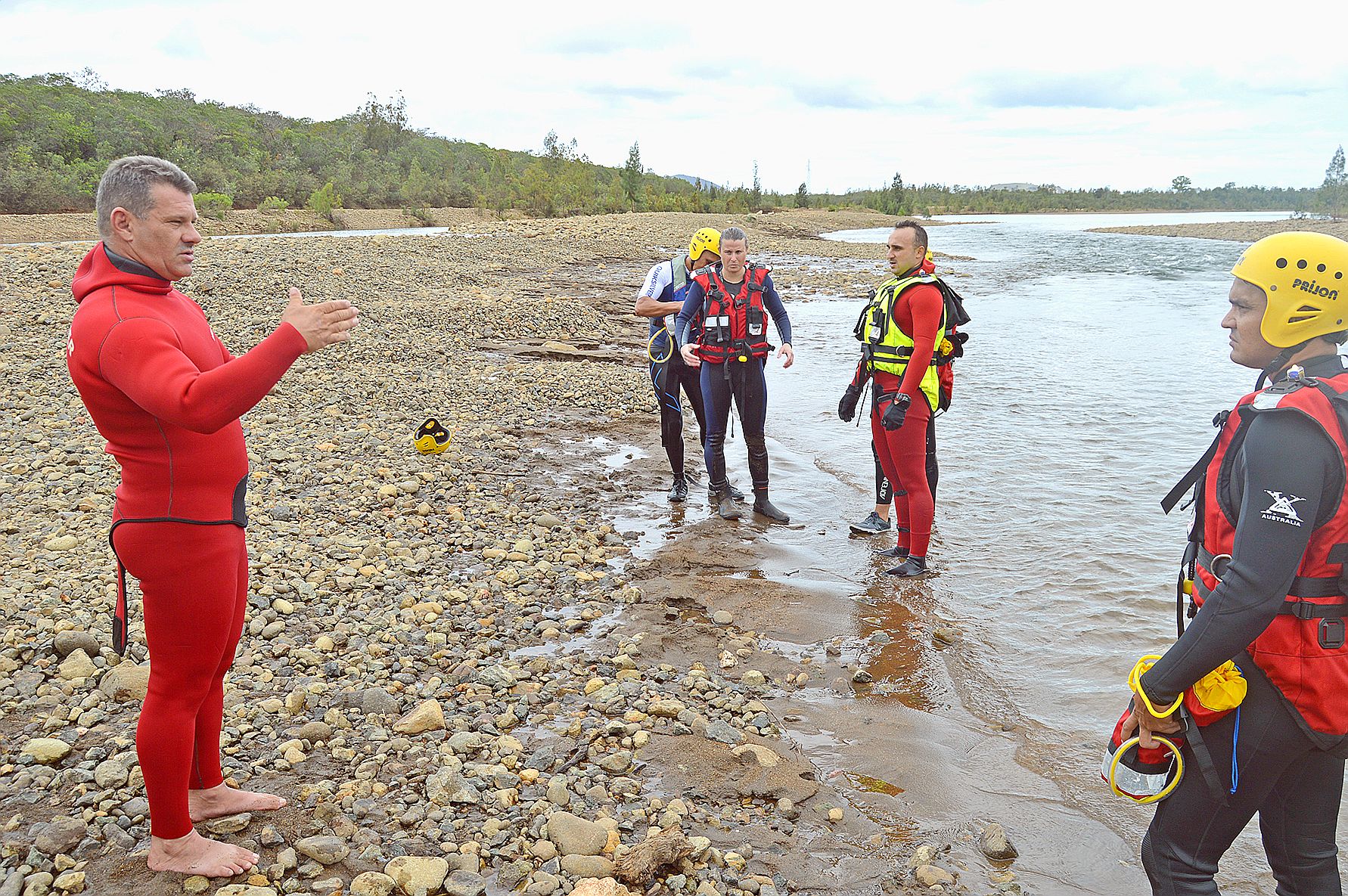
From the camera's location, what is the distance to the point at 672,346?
757 cm

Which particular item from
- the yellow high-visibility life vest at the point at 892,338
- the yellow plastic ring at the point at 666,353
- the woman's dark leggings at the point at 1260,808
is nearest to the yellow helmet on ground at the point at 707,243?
the yellow plastic ring at the point at 666,353

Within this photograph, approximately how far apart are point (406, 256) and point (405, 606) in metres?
15.7

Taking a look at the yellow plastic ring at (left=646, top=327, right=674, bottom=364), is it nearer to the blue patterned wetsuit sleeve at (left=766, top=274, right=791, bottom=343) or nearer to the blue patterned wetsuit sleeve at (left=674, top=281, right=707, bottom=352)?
the blue patterned wetsuit sleeve at (left=674, top=281, right=707, bottom=352)

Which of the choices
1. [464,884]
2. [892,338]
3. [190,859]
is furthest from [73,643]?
[892,338]

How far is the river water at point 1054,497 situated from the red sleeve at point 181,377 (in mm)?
3423

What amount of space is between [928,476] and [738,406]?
163 cm

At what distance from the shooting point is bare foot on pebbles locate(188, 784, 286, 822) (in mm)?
3197

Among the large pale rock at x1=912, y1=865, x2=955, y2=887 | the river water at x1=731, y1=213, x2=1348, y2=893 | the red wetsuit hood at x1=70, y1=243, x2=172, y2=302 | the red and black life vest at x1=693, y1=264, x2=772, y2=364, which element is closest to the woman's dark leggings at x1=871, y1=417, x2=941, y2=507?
the river water at x1=731, y1=213, x2=1348, y2=893

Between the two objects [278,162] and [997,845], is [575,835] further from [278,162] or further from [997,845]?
[278,162]

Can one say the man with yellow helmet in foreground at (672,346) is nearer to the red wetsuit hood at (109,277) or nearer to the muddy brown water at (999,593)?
the muddy brown water at (999,593)

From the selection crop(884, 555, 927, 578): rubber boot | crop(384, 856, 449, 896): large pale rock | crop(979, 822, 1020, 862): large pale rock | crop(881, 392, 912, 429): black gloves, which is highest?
crop(881, 392, 912, 429): black gloves

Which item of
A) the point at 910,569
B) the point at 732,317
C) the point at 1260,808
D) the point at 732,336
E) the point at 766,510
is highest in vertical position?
the point at 732,317

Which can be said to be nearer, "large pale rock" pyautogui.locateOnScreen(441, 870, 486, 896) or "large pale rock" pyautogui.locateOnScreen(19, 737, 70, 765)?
"large pale rock" pyautogui.locateOnScreen(441, 870, 486, 896)

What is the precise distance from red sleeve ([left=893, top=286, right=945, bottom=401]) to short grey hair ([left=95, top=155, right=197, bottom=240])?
183 inches
